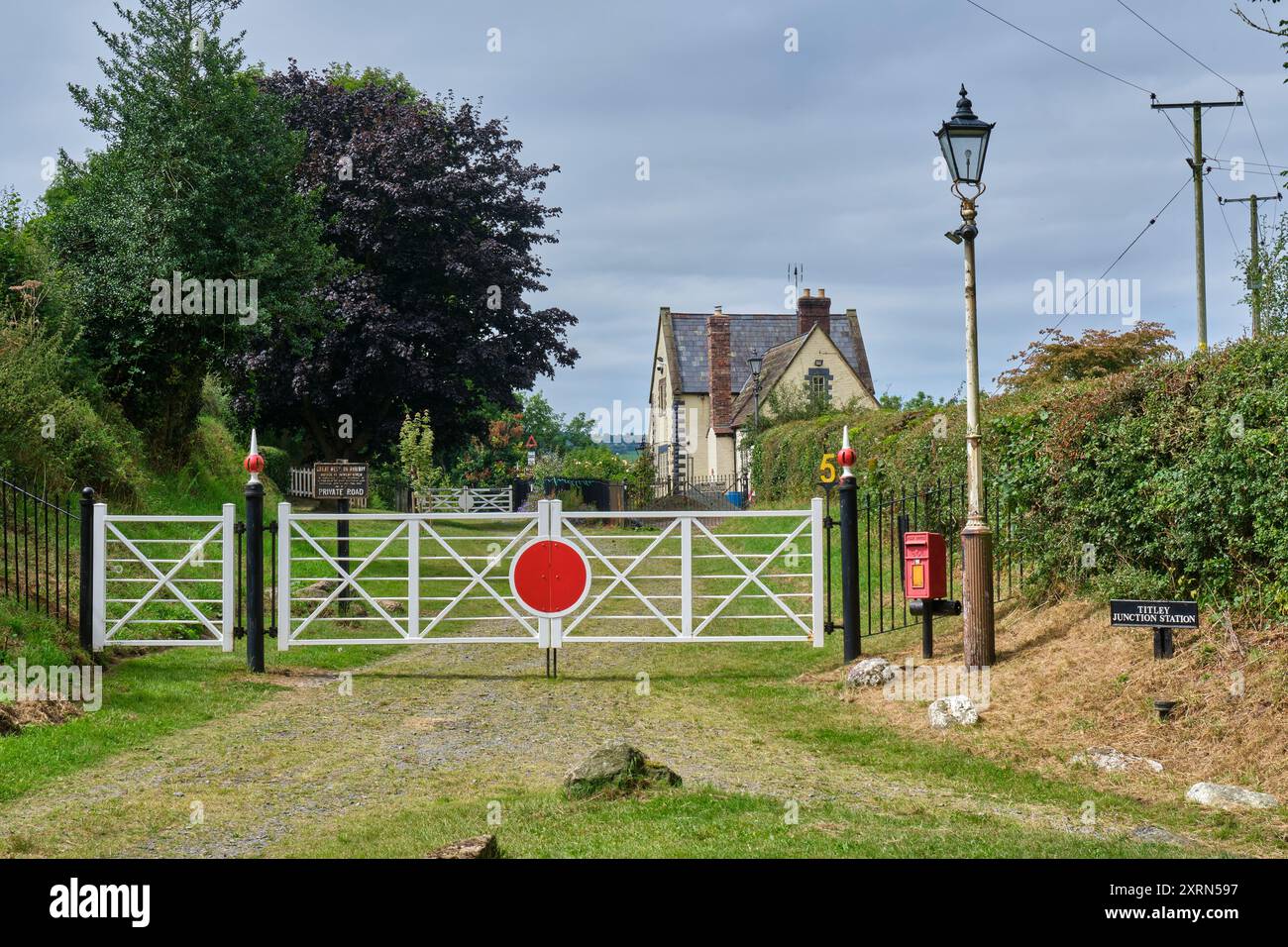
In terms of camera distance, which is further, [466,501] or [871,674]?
[466,501]

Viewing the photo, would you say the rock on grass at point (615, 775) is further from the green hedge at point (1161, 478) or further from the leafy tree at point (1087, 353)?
the leafy tree at point (1087, 353)

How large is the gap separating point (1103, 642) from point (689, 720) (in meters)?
3.83

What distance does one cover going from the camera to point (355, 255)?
108 ft

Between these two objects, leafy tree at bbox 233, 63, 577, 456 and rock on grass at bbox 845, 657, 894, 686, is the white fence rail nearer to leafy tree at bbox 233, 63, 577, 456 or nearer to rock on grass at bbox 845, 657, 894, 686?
leafy tree at bbox 233, 63, 577, 456

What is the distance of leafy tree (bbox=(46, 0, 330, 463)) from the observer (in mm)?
20641

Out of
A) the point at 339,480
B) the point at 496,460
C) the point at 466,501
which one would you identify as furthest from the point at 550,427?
the point at 339,480

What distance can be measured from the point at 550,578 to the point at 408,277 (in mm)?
22881

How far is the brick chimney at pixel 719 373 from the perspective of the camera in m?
52.0

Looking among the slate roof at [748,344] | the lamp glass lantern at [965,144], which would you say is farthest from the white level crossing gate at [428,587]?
the slate roof at [748,344]

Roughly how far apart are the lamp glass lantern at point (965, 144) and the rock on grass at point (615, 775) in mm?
6584

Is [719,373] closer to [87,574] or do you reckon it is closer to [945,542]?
[945,542]

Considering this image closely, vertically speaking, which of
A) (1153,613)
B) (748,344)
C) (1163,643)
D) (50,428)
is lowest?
(1163,643)

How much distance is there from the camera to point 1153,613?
357 inches
